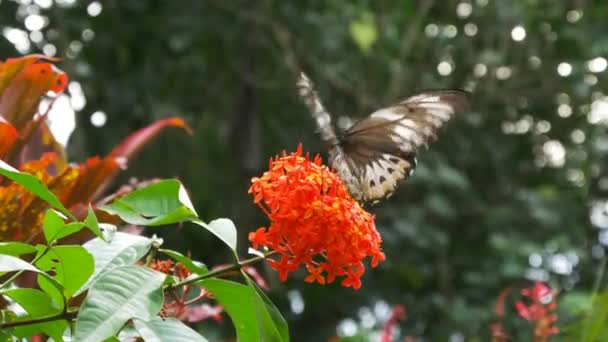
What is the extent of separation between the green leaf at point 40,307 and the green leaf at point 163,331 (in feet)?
0.34

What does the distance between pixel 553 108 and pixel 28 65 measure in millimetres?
3933

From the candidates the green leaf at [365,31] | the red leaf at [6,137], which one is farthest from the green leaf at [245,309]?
the green leaf at [365,31]

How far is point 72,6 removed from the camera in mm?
4238

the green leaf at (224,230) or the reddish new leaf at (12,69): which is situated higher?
the green leaf at (224,230)

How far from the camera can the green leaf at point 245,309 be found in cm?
101

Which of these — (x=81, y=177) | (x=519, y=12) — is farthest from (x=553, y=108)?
(x=81, y=177)

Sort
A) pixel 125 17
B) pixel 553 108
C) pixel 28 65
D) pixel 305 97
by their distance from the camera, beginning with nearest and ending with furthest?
pixel 28 65 < pixel 305 97 < pixel 125 17 < pixel 553 108

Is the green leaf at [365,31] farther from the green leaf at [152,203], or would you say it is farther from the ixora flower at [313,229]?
the green leaf at [152,203]

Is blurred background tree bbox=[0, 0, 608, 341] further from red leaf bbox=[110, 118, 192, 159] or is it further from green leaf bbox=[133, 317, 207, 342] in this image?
green leaf bbox=[133, 317, 207, 342]

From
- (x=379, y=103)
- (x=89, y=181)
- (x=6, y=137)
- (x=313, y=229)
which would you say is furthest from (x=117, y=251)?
(x=379, y=103)

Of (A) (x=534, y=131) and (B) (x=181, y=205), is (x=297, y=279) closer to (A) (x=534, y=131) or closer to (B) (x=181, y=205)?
(A) (x=534, y=131)

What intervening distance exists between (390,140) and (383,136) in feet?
0.06

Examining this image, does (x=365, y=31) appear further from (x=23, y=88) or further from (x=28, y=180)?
(x=28, y=180)

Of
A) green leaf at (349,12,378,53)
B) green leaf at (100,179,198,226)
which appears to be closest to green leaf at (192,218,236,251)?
green leaf at (100,179,198,226)
